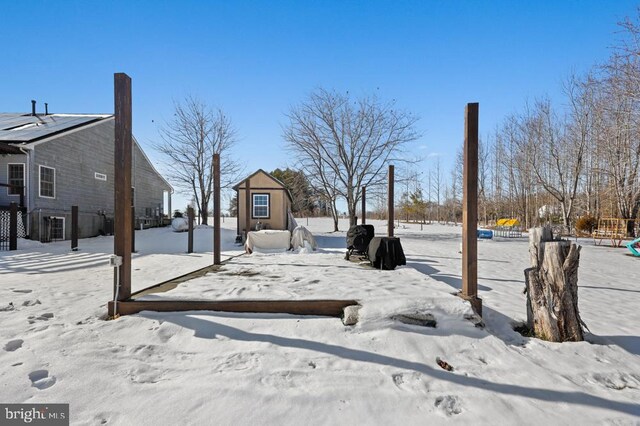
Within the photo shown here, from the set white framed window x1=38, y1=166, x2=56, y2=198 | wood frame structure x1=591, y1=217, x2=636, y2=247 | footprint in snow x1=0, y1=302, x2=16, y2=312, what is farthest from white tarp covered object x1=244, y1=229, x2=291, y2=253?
wood frame structure x1=591, y1=217, x2=636, y2=247

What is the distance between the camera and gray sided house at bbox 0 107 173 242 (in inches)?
487

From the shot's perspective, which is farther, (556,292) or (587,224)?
(587,224)

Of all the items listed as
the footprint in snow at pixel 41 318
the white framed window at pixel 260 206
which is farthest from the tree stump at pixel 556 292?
the white framed window at pixel 260 206

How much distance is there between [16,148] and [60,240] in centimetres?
415

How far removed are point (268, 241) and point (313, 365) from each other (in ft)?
29.0

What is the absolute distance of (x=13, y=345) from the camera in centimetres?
270

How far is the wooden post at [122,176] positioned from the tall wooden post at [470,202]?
A: 13.2 feet

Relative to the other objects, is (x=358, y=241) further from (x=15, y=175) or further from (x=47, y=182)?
(x=15, y=175)

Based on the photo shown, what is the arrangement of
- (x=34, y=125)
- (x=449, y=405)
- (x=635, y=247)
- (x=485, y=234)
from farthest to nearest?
(x=485, y=234) → (x=34, y=125) → (x=635, y=247) → (x=449, y=405)

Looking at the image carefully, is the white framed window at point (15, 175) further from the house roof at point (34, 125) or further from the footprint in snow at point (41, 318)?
the footprint in snow at point (41, 318)

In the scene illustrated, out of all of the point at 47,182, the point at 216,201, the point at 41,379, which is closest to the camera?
the point at 41,379

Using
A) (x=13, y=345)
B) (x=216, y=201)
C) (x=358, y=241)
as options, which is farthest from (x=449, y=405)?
(x=216, y=201)

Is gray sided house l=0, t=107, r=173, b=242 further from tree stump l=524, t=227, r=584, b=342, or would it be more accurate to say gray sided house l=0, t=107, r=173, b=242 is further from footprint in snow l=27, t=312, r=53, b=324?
tree stump l=524, t=227, r=584, b=342

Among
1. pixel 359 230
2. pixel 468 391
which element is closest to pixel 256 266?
pixel 359 230
